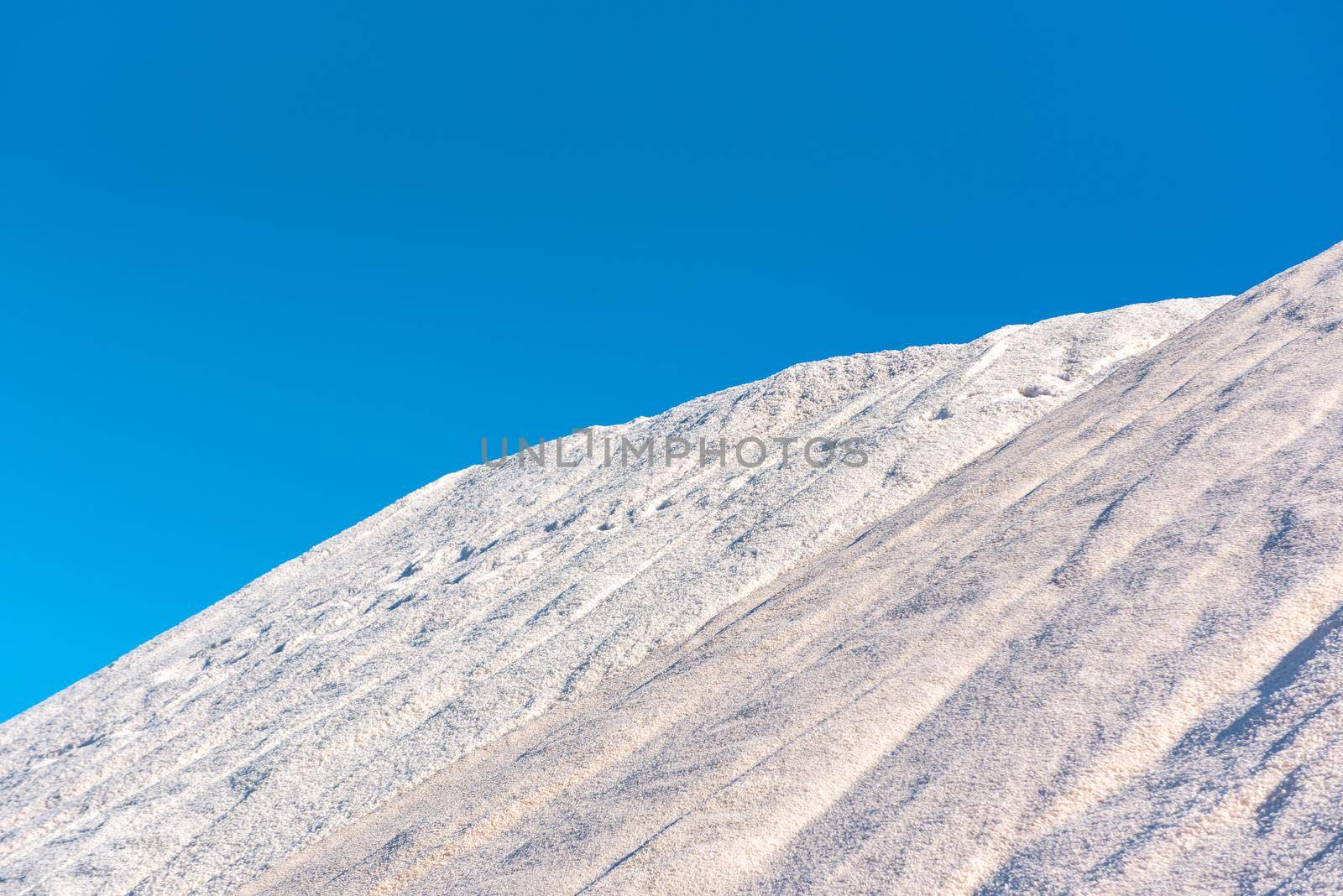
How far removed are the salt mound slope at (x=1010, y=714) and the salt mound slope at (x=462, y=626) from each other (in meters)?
0.96

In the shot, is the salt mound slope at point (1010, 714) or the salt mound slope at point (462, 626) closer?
A: the salt mound slope at point (1010, 714)

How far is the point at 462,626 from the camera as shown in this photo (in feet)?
45.0

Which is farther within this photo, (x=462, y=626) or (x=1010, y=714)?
(x=462, y=626)

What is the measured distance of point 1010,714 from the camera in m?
6.70

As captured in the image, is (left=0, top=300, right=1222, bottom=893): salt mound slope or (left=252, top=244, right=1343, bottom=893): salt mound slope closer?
(left=252, top=244, right=1343, bottom=893): salt mound slope

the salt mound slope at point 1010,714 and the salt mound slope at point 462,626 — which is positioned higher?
the salt mound slope at point 462,626

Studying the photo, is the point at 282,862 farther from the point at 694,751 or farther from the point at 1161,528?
the point at 1161,528

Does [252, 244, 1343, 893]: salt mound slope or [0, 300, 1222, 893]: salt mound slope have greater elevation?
[0, 300, 1222, 893]: salt mound slope

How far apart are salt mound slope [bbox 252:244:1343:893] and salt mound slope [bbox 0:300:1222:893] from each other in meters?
0.96

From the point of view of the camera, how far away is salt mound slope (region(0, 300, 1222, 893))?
417 inches

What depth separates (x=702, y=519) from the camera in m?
14.4

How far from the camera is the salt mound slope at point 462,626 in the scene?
10.6m

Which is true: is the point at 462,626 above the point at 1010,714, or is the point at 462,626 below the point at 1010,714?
above

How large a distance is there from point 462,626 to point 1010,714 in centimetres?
862
